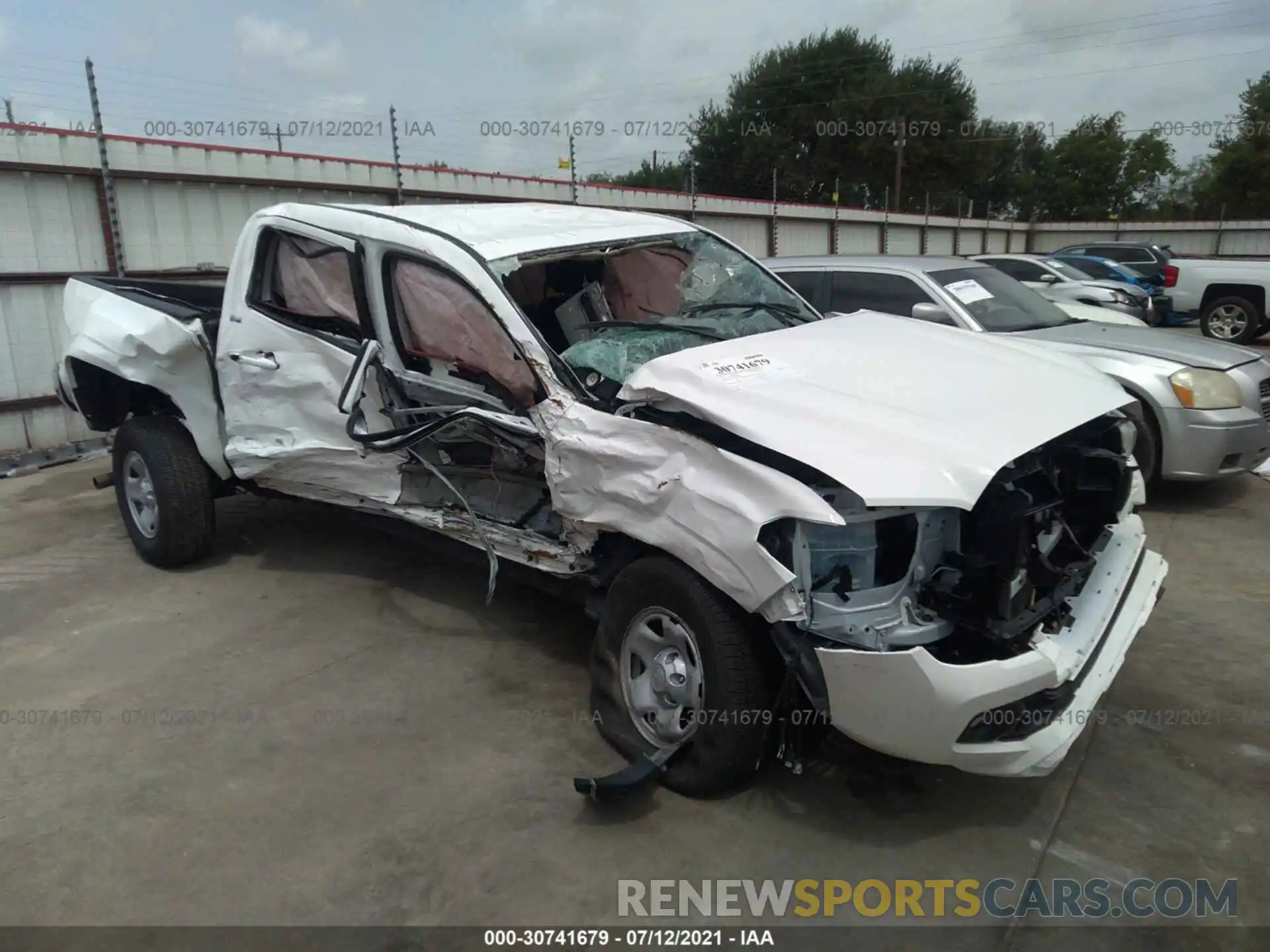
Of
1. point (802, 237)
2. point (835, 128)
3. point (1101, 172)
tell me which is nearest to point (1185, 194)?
point (1101, 172)

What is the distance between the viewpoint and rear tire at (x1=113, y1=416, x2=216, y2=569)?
5039mm

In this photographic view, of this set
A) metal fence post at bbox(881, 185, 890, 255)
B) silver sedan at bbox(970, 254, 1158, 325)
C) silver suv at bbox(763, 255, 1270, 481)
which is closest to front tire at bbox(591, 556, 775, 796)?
silver suv at bbox(763, 255, 1270, 481)

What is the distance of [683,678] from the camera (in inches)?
120

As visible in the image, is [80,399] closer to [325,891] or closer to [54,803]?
[54,803]

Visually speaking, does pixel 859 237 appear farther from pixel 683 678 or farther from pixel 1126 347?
pixel 683 678

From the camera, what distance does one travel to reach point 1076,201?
47.0 m

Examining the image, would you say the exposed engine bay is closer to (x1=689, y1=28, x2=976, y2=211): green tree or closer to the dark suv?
the dark suv

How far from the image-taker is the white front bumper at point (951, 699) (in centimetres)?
252

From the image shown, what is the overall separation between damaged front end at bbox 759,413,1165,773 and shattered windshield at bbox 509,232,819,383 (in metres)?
1.35

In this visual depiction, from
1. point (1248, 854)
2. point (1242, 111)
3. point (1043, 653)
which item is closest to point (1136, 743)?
point (1248, 854)

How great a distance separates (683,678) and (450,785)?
3.04 feet

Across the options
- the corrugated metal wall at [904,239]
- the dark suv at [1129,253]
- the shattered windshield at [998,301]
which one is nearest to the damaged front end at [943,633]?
the shattered windshield at [998,301]

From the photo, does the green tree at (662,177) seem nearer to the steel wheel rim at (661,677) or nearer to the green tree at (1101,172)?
the green tree at (1101,172)

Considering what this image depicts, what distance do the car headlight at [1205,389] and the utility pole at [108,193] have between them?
8.64 metres
